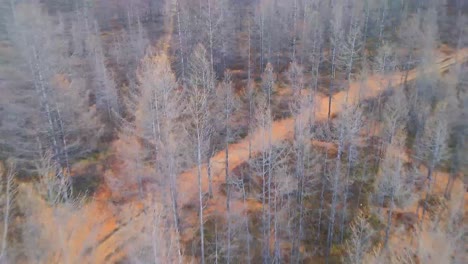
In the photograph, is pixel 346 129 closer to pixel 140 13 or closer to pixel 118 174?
pixel 118 174

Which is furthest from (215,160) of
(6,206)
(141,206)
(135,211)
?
(6,206)

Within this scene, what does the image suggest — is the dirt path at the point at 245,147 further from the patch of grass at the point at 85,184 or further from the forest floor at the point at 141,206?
the patch of grass at the point at 85,184

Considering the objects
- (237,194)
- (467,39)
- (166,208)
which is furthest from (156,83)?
(467,39)

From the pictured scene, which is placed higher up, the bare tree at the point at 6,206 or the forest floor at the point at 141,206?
→ the bare tree at the point at 6,206

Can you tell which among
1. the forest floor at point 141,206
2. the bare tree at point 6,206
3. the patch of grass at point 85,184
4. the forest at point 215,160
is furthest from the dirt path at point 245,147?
the bare tree at point 6,206

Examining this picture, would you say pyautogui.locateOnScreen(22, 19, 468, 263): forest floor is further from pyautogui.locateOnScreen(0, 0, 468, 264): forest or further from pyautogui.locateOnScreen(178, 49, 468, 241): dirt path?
pyautogui.locateOnScreen(0, 0, 468, 264): forest

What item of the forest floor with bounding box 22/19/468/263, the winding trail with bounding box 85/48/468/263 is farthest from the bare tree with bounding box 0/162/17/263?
the winding trail with bounding box 85/48/468/263
